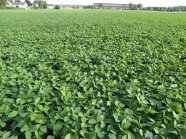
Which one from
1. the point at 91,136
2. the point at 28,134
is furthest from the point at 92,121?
the point at 28,134

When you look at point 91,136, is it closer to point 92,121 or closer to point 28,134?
point 92,121

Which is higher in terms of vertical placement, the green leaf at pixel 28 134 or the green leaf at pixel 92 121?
the green leaf at pixel 92 121

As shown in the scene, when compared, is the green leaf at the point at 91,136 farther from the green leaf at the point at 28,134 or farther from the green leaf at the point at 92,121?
the green leaf at the point at 28,134

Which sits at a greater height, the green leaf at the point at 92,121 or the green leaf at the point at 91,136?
the green leaf at the point at 92,121

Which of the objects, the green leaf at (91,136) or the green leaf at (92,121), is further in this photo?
the green leaf at (92,121)

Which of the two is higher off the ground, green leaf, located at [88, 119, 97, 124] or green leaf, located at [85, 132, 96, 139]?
green leaf, located at [88, 119, 97, 124]

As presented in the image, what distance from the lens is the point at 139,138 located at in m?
1.25

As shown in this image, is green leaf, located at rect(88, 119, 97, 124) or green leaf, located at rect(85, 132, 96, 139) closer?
green leaf, located at rect(85, 132, 96, 139)

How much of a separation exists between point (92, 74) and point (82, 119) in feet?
4.10

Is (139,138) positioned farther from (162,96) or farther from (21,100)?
(21,100)

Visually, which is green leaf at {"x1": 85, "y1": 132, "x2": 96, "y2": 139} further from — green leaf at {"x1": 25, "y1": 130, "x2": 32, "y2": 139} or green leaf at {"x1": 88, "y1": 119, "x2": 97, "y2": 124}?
green leaf at {"x1": 25, "y1": 130, "x2": 32, "y2": 139}

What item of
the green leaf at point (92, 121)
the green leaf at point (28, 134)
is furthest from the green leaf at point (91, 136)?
the green leaf at point (28, 134)

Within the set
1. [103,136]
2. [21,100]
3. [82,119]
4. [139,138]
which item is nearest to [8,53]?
[21,100]

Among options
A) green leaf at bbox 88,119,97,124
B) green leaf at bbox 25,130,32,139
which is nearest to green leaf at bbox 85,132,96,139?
green leaf at bbox 88,119,97,124
